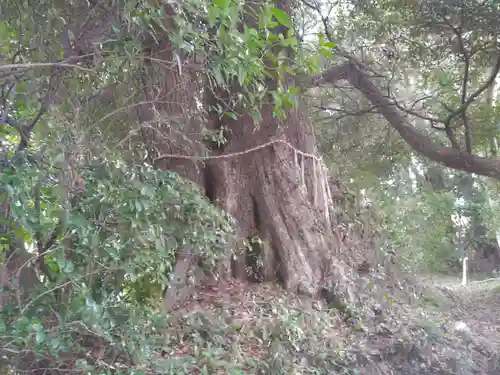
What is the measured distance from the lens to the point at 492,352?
4746 millimetres

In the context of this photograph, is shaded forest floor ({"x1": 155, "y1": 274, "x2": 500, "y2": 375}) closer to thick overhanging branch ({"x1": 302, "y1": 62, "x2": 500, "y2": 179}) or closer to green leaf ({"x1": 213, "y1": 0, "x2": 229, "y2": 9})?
thick overhanging branch ({"x1": 302, "y1": 62, "x2": 500, "y2": 179})

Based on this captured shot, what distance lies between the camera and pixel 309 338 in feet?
13.0

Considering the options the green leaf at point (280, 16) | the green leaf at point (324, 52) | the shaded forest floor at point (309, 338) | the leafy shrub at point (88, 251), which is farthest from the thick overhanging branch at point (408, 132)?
the leafy shrub at point (88, 251)

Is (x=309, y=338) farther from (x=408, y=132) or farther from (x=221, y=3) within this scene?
(x=408, y=132)

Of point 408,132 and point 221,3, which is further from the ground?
point 408,132

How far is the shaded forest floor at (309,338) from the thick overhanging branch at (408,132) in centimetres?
200

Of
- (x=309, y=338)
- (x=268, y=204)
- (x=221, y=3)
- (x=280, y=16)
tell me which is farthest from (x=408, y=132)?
(x=221, y=3)

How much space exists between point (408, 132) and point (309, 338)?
379 cm

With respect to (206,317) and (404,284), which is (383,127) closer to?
(404,284)

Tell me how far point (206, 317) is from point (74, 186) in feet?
6.26

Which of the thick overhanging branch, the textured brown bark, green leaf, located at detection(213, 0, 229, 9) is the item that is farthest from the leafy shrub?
the thick overhanging branch

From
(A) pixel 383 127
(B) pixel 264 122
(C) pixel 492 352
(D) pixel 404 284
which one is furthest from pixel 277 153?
(A) pixel 383 127

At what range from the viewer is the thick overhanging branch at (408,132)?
6078 mm

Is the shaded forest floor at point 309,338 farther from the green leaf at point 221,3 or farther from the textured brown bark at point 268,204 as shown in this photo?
the green leaf at point 221,3
